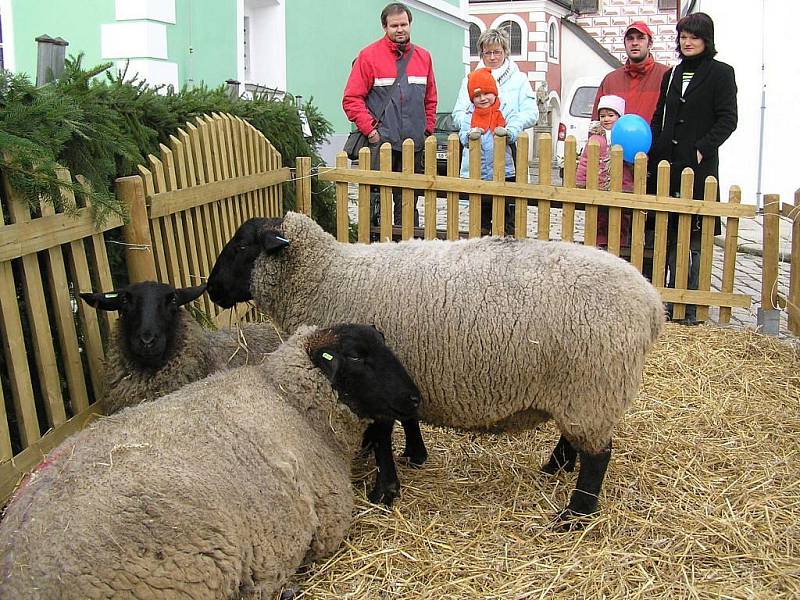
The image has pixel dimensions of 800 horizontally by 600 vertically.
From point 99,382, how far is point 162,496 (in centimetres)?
150

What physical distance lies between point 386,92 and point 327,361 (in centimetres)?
422

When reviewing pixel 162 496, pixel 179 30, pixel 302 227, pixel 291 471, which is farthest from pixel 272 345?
pixel 179 30

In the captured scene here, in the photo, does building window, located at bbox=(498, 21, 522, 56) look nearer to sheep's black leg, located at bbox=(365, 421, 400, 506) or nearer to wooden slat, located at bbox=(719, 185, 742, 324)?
wooden slat, located at bbox=(719, 185, 742, 324)

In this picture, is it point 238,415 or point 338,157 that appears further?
point 338,157

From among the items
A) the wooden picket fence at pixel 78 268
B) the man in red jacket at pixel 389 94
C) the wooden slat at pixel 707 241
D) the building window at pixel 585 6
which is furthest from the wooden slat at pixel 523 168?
the building window at pixel 585 6

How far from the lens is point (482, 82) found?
6.77m

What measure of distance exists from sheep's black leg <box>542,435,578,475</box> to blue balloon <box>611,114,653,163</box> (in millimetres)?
3057

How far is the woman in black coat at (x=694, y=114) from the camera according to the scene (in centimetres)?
620

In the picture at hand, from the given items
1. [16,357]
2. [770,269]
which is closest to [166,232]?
[16,357]

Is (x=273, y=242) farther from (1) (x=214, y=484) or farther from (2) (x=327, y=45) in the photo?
(2) (x=327, y=45)

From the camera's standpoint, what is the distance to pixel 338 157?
6.68m

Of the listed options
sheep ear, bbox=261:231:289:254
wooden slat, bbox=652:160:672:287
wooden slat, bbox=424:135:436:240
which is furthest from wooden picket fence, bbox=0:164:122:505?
wooden slat, bbox=652:160:672:287

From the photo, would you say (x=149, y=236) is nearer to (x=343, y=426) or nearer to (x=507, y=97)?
(x=343, y=426)

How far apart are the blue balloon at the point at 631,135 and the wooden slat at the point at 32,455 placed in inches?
171
